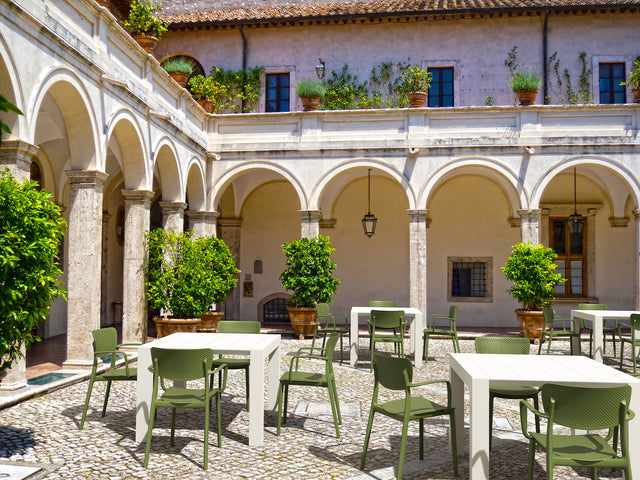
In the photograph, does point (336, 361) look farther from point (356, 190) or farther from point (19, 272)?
point (356, 190)

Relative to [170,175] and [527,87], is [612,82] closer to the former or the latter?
[527,87]

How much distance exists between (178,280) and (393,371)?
6753mm

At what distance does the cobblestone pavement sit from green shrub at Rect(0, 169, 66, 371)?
881 millimetres

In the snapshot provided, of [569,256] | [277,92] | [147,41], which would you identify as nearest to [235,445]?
[147,41]

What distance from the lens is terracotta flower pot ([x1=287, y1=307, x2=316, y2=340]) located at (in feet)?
39.4

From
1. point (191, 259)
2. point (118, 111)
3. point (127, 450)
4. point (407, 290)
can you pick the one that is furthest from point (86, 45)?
point (407, 290)

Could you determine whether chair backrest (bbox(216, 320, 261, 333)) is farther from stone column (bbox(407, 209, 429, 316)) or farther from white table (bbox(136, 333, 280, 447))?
stone column (bbox(407, 209, 429, 316))

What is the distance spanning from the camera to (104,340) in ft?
17.1

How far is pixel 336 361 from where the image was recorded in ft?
29.6

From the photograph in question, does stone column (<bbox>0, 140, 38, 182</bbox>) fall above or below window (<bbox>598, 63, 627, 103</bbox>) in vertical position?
below

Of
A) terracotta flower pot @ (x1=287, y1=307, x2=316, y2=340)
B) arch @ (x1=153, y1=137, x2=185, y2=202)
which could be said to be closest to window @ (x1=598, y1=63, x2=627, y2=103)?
terracotta flower pot @ (x1=287, y1=307, x2=316, y2=340)

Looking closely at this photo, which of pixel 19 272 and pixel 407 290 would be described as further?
pixel 407 290

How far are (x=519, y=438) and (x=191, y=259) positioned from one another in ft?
22.2

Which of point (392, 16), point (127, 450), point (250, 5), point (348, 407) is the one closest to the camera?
point (127, 450)
